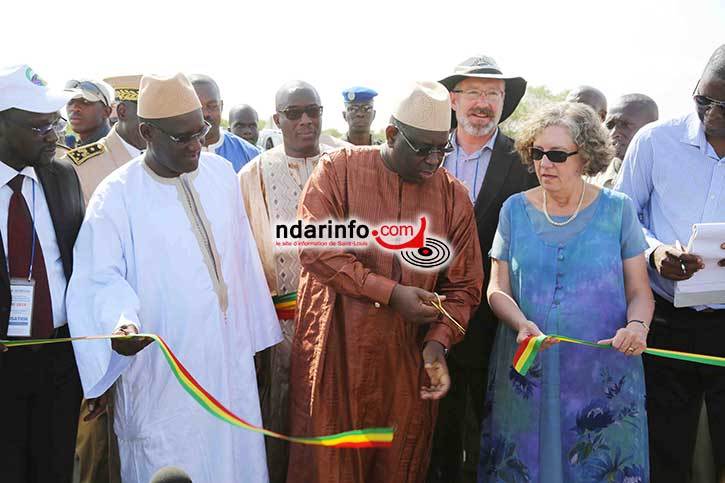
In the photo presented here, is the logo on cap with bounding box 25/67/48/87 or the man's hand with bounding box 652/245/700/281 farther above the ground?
the logo on cap with bounding box 25/67/48/87

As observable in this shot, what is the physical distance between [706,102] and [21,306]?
12.0ft

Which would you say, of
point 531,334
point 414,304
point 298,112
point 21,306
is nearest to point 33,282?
point 21,306

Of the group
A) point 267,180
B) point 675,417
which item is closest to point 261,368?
point 267,180

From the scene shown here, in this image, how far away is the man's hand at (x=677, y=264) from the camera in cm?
392

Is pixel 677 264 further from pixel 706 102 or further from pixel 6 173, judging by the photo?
pixel 6 173

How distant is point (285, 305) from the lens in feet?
15.6

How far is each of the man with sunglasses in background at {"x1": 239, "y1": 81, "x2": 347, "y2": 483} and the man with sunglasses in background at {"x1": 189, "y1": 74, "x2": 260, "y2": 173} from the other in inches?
45.4

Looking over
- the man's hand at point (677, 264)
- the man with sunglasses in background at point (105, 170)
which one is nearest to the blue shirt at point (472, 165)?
the man's hand at point (677, 264)

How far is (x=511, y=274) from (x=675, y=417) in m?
1.32

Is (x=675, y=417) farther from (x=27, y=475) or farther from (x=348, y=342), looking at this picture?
(x=27, y=475)

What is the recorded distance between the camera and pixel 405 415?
4008mm

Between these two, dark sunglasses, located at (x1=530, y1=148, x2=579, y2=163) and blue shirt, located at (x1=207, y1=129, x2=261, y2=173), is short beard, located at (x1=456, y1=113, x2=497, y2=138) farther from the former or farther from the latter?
blue shirt, located at (x1=207, y1=129, x2=261, y2=173)

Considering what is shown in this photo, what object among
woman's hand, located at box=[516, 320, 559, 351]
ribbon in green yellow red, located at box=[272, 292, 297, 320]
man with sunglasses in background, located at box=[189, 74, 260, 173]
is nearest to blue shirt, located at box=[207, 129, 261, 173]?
man with sunglasses in background, located at box=[189, 74, 260, 173]

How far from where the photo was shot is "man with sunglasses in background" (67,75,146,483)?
14.8ft
